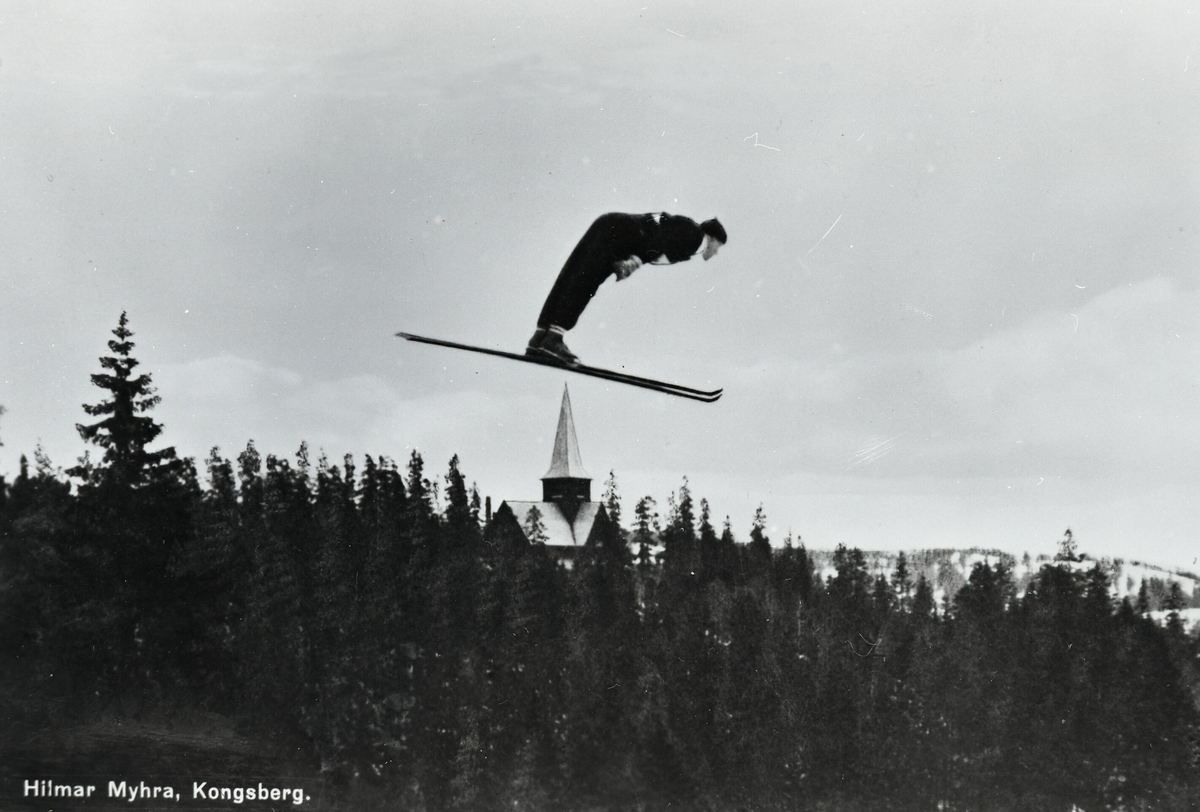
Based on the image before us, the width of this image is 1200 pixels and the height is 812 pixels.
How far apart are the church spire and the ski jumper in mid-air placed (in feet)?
161

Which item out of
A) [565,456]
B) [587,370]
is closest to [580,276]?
[587,370]

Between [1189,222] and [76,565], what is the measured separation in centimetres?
2907

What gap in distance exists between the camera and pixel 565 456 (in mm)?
61000

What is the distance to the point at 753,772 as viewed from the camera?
4084 centimetres

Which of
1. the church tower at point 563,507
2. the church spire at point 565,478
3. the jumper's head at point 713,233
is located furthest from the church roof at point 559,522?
the jumper's head at point 713,233

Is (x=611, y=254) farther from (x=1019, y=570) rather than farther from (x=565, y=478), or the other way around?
(x=565, y=478)

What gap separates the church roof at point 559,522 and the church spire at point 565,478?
0.72 m

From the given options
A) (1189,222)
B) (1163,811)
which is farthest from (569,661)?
(1189,222)

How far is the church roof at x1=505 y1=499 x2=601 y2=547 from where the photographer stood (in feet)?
181

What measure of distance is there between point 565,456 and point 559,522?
17.8 feet

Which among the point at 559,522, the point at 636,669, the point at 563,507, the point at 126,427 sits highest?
the point at 563,507

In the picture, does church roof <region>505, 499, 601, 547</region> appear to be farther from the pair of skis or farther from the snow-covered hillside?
the pair of skis

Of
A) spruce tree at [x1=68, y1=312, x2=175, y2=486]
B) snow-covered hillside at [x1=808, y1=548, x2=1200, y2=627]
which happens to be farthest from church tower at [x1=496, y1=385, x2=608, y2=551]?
spruce tree at [x1=68, y1=312, x2=175, y2=486]

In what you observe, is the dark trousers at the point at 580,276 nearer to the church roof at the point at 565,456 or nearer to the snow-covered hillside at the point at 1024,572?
the snow-covered hillside at the point at 1024,572
